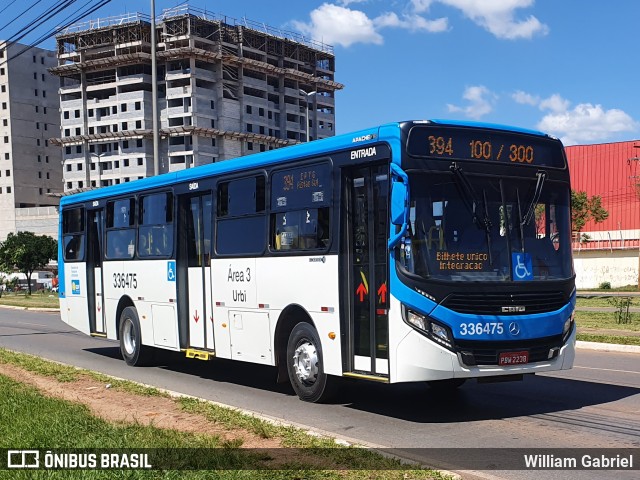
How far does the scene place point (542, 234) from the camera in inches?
394

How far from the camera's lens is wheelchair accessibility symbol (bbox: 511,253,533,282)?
9.65 meters

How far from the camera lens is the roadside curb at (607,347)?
17256 mm

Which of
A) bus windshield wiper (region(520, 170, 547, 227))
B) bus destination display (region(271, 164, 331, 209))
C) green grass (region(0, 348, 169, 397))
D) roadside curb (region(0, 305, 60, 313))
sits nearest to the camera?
bus windshield wiper (region(520, 170, 547, 227))

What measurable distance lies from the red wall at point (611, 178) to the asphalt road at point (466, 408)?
213 ft

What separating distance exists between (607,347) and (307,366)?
9536mm

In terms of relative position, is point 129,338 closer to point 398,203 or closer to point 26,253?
point 398,203

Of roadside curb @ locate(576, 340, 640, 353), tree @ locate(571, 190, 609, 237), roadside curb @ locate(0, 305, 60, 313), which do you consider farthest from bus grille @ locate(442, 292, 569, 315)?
tree @ locate(571, 190, 609, 237)

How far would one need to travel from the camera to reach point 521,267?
9711mm

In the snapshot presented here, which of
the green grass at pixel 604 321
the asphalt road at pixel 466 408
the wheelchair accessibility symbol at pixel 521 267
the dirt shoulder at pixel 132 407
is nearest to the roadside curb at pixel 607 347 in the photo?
the asphalt road at pixel 466 408

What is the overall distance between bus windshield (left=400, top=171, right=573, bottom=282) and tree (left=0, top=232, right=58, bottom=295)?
80.4 m

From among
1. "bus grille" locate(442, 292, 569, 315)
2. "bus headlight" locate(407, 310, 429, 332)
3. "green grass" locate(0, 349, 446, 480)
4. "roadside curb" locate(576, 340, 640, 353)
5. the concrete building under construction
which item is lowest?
"roadside curb" locate(576, 340, 640, 353)

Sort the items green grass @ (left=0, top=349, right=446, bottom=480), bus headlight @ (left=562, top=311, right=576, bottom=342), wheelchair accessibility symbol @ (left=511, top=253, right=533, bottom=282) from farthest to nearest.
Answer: bus headlight @ (left=562, top=311, right=576, bottom=342) < wheelchair accessibility symbol @ (left=511, top=253, right=533, bottom=282) < green grass @ (left=0, top=349, right=446, bottom=480)

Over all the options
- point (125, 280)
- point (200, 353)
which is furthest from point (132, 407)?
point (125, 280)

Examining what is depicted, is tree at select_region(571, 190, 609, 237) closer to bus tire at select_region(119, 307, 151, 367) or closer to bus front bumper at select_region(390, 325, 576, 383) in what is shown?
bus tire at select_region(119, 307, 151, 367)
